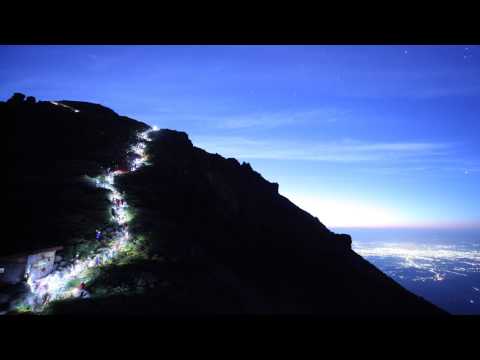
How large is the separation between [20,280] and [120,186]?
1147 inches

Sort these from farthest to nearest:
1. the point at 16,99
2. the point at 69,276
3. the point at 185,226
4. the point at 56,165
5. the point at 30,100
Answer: the point at 30,100 → the point at 16,99 → the point at 56,165 → the point at 185,226 → the point at 69,276

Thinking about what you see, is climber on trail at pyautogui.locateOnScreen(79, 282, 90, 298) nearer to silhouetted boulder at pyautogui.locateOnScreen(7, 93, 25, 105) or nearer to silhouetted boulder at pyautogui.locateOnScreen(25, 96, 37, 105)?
silhouetted boulder at pyautogui.locateOnScreen(25, 96, 37, 105)

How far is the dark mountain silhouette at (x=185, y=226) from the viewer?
96.5ft

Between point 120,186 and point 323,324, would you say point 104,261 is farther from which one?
point 323,324

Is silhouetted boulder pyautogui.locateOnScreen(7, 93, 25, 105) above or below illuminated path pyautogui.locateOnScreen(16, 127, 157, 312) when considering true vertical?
above

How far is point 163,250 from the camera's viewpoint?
34.0 metres

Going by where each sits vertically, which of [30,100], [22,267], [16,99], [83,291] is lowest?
[83,291]

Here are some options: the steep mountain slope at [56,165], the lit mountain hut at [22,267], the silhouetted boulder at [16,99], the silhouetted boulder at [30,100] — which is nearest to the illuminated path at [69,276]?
the lit mountain hut at [22,267]

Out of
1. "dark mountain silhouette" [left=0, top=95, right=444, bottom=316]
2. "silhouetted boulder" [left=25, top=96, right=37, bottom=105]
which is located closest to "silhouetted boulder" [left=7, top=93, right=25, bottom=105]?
"dark mountain silhouette" [left=0, top=95, right=444, bottom=316]

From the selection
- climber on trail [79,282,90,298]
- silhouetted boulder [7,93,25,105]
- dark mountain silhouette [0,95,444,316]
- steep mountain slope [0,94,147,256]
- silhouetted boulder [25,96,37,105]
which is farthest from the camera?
silhouetted boulder [25,96,37,105]

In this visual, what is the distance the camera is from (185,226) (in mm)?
50281

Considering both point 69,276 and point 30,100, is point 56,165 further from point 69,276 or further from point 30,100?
point 30,100

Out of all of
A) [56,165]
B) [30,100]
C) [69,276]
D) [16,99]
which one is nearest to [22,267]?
[69,276]

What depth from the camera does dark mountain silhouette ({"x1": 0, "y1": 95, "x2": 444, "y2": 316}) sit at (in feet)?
96.5
